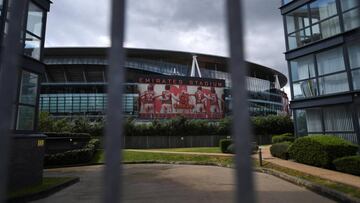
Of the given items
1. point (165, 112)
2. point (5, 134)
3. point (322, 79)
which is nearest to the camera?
point (5, 134)

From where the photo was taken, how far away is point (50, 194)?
12555 millimetres

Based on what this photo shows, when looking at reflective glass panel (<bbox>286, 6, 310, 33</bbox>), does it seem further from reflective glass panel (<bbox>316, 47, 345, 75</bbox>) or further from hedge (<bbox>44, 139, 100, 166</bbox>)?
hedge (<bbox>44, 139, 100, 166</bbox>)

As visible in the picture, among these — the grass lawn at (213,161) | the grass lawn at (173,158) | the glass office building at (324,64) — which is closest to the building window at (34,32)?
the grass lawn at (213,161)

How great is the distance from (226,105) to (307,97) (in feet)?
152

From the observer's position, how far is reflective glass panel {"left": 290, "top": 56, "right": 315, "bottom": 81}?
2078cm

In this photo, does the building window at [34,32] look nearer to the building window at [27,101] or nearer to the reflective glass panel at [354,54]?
the building window at [27,101]

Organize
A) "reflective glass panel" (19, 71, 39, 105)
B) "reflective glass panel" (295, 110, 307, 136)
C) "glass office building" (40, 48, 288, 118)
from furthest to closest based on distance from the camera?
"glass office building" (40, 48, 288, 118) → "reflective glass panel" (295, 110, 307, 136) → "reflective glass panel" (19, 71, 39, 105)

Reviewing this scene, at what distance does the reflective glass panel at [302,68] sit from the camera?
68.2 ft

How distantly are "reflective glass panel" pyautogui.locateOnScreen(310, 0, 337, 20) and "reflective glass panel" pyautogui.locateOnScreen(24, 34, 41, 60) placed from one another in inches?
634

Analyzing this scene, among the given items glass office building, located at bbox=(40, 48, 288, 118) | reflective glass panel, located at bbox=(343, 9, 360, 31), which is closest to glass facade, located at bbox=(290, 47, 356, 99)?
reflective glass panel, located at bbox=(343, 9, 360, 31)

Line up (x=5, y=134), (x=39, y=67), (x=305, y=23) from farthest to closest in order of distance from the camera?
(x=305, y=23) < (x=39, y=67) < (x=5, y=134)

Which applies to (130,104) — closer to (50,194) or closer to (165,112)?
(165,112)

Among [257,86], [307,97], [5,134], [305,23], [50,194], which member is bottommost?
[50,194]

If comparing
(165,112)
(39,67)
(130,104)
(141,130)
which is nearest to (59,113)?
(130,104)
